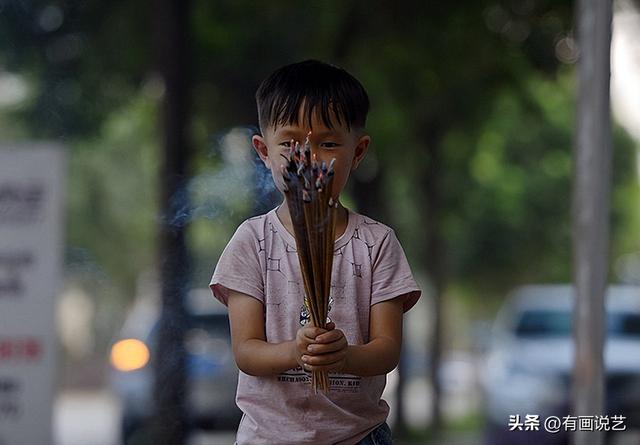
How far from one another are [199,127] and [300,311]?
3.51 metres

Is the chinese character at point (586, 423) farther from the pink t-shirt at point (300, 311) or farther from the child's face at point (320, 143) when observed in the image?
the child's face at point (320, 143)

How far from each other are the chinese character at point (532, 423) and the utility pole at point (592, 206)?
0.16 m

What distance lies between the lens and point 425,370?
14.4 metres

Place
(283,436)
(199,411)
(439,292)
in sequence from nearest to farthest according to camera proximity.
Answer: (283,436) < (199,411) < (439,292)

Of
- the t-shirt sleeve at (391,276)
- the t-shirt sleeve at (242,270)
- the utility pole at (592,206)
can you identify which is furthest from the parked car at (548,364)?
the t-shirt sleeve at (242,270)

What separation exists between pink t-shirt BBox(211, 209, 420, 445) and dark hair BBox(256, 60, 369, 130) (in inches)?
7.4

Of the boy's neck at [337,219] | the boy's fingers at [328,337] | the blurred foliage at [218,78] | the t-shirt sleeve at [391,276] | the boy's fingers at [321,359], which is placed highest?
the blurred foliage at [218,78]

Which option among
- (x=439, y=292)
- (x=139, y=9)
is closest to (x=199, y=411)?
(x=139, y=9)

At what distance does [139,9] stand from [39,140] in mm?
892

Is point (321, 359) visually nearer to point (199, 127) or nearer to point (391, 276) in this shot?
point (391, 276)

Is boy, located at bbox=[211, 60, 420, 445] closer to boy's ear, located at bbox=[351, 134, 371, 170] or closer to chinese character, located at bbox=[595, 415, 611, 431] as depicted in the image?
boy's ear, located at bbox=[351, 134, 371, 170]

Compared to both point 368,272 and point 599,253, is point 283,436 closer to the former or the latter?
point 368,272

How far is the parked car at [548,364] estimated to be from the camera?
16.7ft

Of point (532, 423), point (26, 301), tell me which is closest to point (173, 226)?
point (26, 301)
